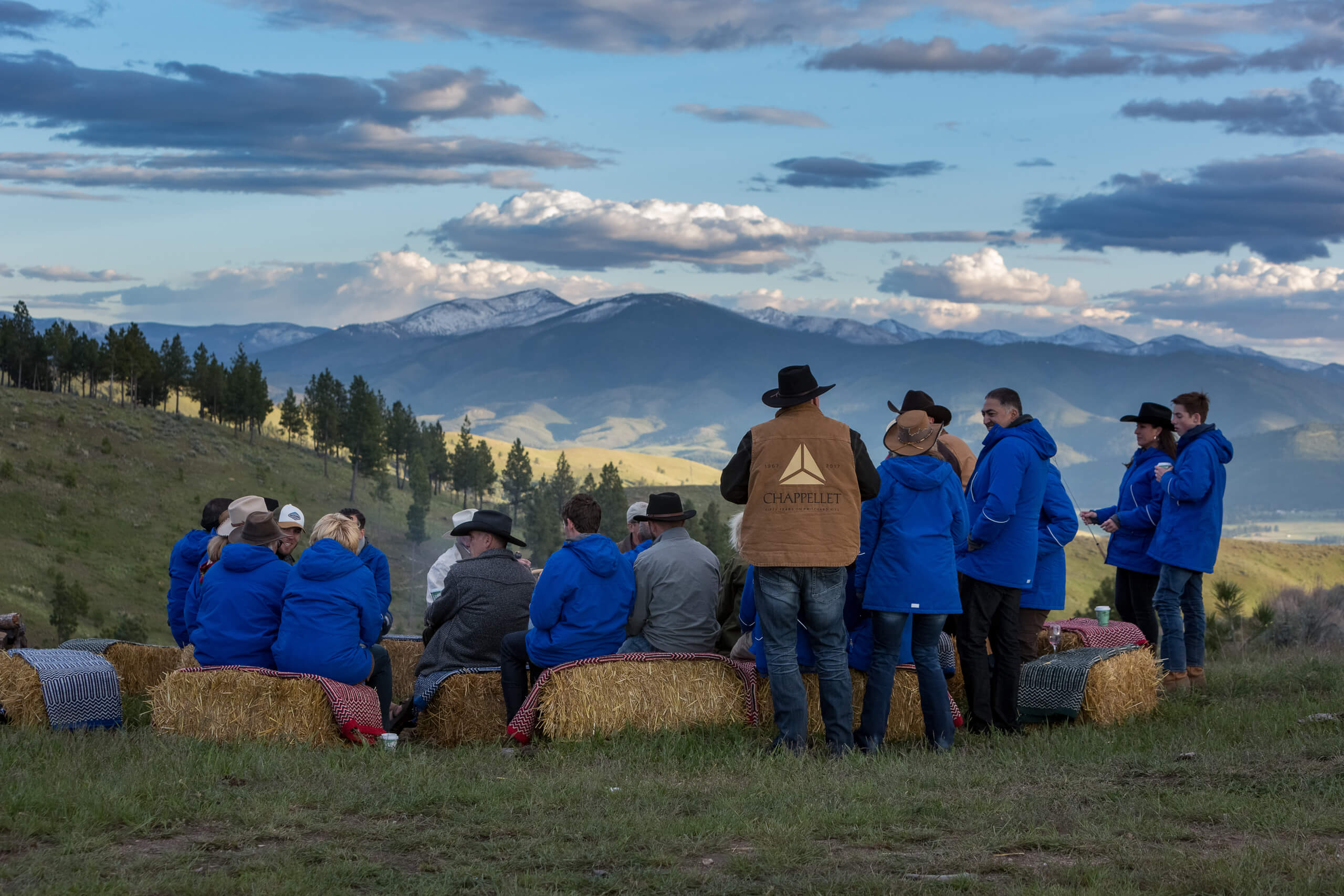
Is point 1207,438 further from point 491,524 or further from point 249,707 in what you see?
point 249,707

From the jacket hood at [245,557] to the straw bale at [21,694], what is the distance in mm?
1542

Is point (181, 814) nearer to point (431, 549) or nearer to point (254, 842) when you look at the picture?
point (254, 842)

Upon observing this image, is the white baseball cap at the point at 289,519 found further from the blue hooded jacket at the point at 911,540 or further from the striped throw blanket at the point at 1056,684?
the striped throw blanket at the point at 1056,684

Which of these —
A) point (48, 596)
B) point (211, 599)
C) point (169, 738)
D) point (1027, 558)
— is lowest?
point (48, 596)

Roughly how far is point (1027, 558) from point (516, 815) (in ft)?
14.6

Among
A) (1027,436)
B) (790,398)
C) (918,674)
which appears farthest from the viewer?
(1027,436)

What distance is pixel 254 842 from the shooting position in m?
5.27

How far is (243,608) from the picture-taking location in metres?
8.49

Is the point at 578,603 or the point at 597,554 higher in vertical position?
the point at 597,554

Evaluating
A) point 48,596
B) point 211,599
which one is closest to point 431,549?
point 48,596

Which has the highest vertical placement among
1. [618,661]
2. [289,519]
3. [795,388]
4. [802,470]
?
[795,388]

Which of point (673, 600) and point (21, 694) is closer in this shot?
point (21, 694)

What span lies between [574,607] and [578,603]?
0.12 ft

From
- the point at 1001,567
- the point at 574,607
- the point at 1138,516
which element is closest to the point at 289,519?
the point at 574,607
